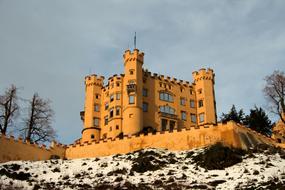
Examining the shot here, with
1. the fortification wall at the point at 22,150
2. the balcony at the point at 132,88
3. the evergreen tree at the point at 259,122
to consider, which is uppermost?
the balcony at the point at 132,88

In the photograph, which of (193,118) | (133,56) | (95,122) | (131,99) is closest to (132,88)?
(131,99)

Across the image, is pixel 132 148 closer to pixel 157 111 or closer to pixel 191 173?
pixel 191 173

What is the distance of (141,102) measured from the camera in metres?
78.5

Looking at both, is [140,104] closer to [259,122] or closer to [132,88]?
[132,88]

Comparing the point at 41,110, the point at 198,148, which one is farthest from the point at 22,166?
the point at 198,148

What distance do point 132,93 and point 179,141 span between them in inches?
816

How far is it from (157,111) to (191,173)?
104 feet

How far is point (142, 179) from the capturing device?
47844 millimetres

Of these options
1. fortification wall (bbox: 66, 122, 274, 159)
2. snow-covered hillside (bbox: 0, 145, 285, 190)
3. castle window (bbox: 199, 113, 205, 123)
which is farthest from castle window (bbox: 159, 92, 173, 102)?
snow-covered hillside (bbox: 0, 145, 285, 190)

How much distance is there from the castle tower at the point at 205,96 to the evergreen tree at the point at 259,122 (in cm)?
614

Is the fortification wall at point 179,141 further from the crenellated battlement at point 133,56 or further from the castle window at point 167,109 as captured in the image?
the crenellated battlement at point 133,56

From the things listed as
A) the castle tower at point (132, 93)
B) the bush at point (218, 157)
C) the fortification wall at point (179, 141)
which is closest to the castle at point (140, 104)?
the castle tower at point (132, 93)

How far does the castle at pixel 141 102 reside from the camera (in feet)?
255

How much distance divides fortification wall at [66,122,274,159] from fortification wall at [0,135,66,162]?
2.40m
